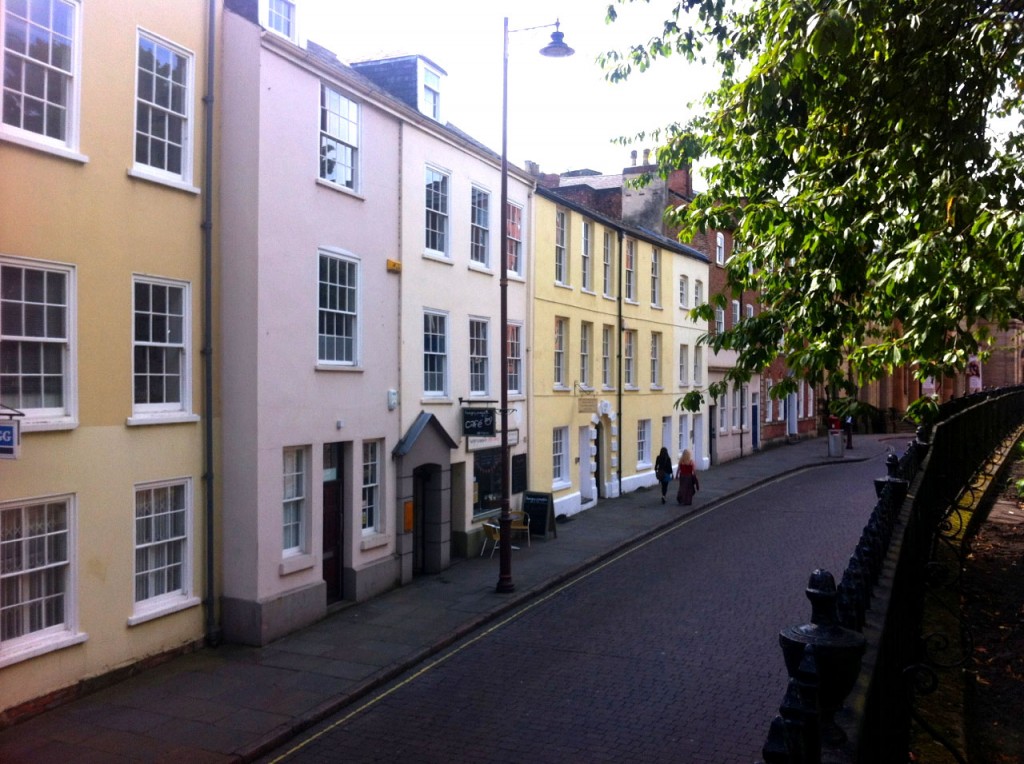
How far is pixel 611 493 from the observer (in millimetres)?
28766

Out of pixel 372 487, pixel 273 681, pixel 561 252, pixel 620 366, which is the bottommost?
pixel 273 681

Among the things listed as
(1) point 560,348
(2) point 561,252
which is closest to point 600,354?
(1) point 560,348

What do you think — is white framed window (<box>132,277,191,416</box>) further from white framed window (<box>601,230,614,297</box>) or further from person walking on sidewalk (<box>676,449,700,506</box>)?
white framed window (<box>601,230,614,297</box>)

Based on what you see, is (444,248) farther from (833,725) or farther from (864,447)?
(864,447)

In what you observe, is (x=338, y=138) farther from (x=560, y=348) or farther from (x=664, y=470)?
(x=664, y=470)

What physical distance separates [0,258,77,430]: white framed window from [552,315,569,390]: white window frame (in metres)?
15.6

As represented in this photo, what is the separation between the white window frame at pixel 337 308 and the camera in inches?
603

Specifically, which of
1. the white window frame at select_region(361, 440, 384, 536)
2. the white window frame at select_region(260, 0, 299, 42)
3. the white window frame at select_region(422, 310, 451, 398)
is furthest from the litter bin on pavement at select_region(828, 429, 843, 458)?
the white window frame at select_region(260, 0, 299, 42)

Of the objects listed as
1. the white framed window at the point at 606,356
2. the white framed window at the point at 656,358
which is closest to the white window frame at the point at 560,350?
the white framed window at the point at 606,356

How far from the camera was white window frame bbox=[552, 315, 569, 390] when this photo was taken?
25469 mm

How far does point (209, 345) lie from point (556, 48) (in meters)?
7.76

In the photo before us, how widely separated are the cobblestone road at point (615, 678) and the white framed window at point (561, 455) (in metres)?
6.28

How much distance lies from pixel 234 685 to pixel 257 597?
1.89 m

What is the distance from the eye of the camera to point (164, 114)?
12750 mm
